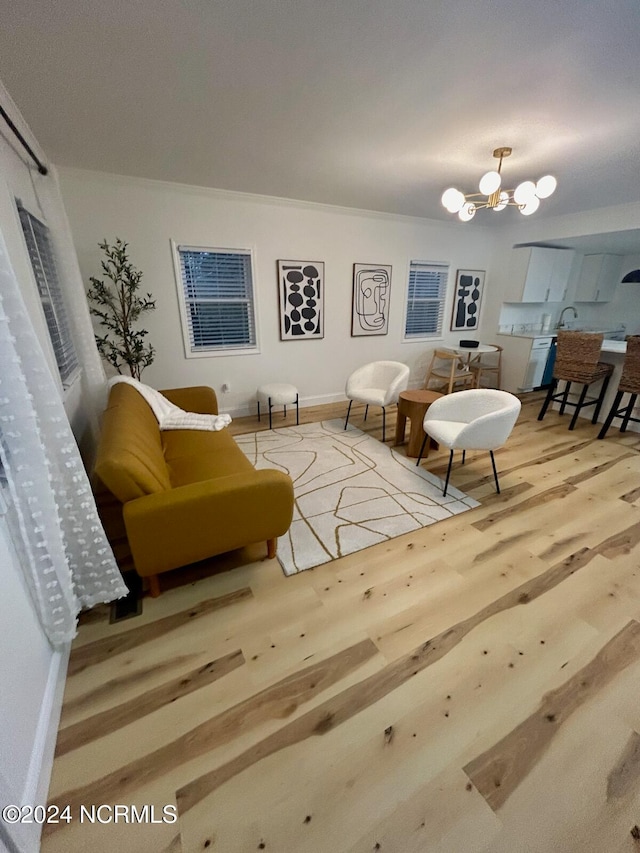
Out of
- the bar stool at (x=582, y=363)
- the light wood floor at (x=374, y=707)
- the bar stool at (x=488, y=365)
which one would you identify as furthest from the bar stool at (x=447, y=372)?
the light wood floor at (x=374, y=707)

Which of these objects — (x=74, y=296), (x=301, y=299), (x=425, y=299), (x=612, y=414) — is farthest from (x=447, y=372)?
(x=74, y=296)

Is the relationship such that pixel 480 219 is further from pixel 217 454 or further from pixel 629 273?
pixel 217 454

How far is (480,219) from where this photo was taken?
4.61 m

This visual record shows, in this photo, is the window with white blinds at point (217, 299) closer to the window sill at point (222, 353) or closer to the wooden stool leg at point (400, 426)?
the window sill at point (222, 353)

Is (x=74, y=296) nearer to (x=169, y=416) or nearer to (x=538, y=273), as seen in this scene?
(x=169, y=416)

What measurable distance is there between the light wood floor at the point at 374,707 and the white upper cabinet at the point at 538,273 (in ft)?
13.8

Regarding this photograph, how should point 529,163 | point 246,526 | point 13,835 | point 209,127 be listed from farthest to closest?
point 529,163, point 209,127, point 246,526, point 13,835

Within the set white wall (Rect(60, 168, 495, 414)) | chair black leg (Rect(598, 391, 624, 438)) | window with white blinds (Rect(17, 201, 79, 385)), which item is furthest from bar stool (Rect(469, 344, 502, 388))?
window with white blinds (Rect(17, 201, 79, 385))

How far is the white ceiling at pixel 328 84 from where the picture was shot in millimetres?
1280

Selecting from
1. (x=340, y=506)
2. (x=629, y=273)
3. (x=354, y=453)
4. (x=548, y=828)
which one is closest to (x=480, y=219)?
(x=629, y=273)

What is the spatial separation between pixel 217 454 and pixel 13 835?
1.68m

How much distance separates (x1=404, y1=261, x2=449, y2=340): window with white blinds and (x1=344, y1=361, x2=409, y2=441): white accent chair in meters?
1.53

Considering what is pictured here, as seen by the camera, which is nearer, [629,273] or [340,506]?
[340,506]

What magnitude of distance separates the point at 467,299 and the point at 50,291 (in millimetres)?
5335
